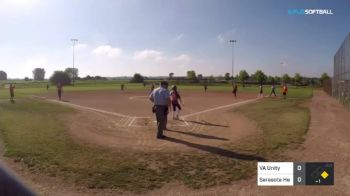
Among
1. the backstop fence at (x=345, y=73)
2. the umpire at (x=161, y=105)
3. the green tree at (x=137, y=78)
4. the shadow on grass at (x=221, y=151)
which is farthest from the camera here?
the green tree at (x=137, y=78)

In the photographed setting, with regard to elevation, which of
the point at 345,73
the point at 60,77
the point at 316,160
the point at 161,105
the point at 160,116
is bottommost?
the point at 316,160

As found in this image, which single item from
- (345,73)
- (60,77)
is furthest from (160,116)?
(60,77)

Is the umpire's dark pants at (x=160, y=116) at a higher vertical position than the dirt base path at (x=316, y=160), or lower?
higher

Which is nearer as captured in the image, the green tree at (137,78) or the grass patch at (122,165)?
the grass patch at (122,165)

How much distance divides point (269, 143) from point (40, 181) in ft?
19.6

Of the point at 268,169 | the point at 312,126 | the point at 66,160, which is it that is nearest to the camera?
the point at 268,169

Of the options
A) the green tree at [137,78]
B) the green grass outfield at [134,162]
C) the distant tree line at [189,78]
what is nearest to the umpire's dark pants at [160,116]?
the green grass outfield at [134,162]

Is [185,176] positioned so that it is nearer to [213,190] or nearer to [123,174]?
[213,190]

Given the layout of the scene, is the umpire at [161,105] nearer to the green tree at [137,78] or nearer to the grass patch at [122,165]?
the grass patch at [122,165]

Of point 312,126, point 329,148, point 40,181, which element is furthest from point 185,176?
point 312,126

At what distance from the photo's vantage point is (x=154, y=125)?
37.2 feet

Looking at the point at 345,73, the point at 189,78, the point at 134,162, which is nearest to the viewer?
the point at 134,162

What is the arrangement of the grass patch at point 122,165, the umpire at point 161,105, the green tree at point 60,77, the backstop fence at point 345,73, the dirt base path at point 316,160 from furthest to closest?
the green tree at point 60,77 < the backstop fence at point 345,73 < the umpire at point 161,105 < the grass patch at point 122,165 < the dirt base path at point 316,160

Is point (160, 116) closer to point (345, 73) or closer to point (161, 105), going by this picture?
point (161, 105)
